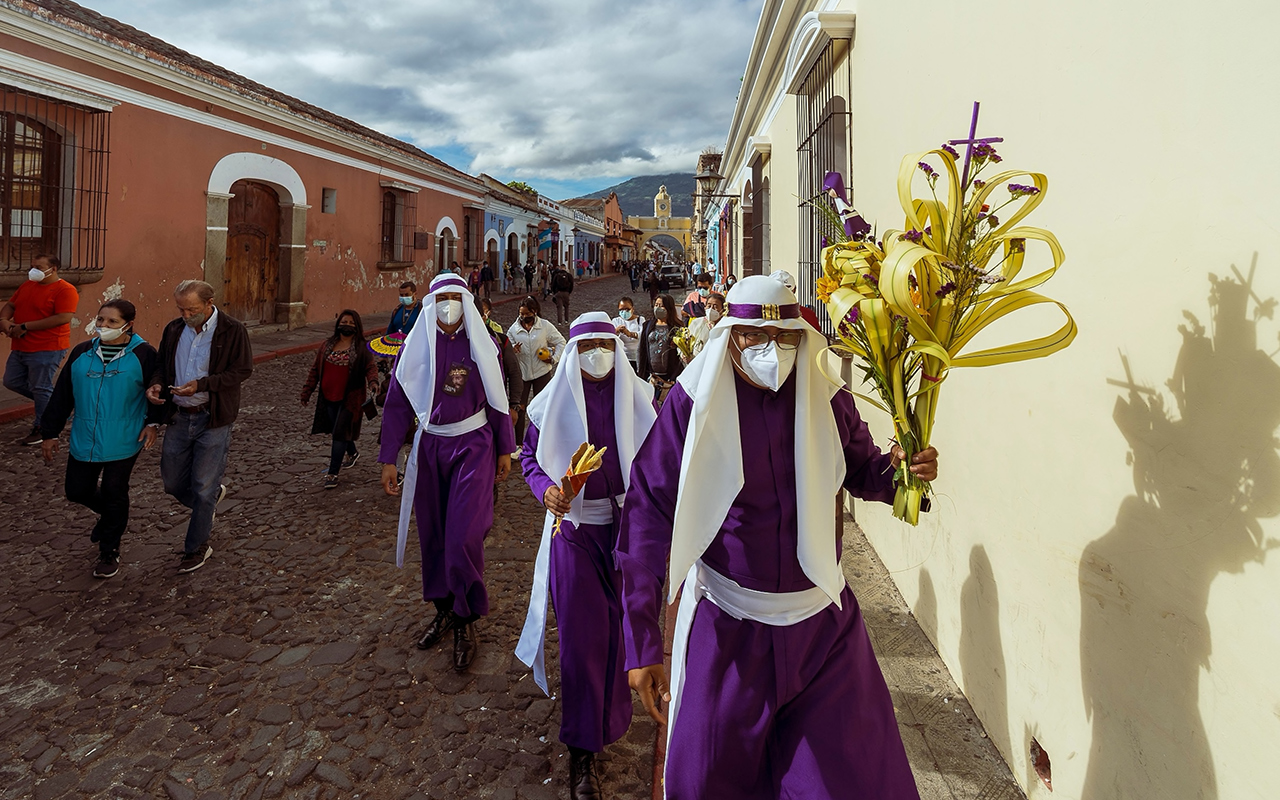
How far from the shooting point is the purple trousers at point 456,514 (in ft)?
12.0

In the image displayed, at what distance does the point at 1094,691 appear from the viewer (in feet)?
6.86

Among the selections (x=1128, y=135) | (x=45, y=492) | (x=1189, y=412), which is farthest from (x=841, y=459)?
(x=45, y=492)

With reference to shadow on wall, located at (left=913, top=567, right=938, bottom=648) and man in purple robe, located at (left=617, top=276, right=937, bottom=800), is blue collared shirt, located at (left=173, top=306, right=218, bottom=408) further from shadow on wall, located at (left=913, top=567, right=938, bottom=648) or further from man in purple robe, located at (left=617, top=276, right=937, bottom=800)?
shadow on wall, located at (left=913, top=567, right=938, bottom=648)

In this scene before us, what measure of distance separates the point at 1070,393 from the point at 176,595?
4.70 metres

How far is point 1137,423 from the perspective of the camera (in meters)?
1.88

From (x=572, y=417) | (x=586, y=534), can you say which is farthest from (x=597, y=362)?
(x=586, y=534)

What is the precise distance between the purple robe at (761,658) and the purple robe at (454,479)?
1.68m

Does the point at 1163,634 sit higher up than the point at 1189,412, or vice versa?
the point at 1189,412

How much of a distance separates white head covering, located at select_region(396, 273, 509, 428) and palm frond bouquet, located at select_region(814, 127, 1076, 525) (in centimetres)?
227

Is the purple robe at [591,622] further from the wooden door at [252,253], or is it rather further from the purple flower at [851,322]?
the wooden door at [252,253]

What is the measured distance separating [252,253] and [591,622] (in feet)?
46.2

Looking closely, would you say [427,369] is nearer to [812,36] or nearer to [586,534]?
[586,534]

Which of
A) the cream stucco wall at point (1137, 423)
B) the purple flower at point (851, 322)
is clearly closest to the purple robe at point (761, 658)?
the purple flower at point (851, 322)

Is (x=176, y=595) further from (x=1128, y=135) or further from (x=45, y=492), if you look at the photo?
(x=1128, y=135)
